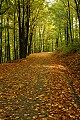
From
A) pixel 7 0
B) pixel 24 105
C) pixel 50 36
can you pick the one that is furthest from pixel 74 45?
pixel 50 36

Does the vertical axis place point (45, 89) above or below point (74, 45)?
below

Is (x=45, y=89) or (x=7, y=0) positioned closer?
(x=45, y=89)

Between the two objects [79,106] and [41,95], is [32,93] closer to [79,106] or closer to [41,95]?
[41,95]

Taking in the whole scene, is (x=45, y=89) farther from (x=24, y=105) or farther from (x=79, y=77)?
(x=79, y=77)

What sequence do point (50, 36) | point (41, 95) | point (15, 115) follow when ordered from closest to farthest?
point (15, 115) → point (41, 95) → point (50, 36)

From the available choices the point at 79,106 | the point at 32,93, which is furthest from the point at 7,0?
the point at 79,106

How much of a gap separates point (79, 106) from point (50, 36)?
5905cm

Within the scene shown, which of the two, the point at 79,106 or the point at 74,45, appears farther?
the point at 74,45

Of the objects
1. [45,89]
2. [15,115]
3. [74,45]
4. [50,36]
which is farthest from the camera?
[50,36]

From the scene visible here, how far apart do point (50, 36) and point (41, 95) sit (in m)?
57.9

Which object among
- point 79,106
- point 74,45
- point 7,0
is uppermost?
point 7,0

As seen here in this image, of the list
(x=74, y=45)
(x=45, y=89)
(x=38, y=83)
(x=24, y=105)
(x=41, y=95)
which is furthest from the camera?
(x=74, y=45)

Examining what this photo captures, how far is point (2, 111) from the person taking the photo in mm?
7387

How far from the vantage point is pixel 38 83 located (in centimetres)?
1166
